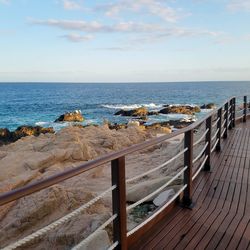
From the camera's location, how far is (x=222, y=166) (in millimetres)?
5352

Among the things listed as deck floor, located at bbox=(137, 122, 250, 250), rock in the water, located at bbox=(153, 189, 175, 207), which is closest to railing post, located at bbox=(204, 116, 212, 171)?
deck floor, located at bbox=(137, 122, 250, 250)

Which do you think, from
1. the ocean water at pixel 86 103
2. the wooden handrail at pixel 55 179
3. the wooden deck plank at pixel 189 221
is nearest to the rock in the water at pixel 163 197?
the wooden deck plank at pixel 189 221

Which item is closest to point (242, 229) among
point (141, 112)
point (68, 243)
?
point (68, 243)

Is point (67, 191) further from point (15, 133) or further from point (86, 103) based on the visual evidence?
point (86, 103)

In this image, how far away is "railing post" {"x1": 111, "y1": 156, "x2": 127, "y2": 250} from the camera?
224 cm

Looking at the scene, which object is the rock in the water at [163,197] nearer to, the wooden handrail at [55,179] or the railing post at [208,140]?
the railing post at [208,140]

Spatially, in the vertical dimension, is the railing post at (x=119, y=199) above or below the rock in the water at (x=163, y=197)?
above

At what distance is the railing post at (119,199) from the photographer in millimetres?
2238

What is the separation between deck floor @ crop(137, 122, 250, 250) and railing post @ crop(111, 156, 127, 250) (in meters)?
0.42

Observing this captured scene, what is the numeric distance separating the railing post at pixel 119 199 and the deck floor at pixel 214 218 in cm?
42

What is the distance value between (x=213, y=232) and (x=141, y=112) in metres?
29.7

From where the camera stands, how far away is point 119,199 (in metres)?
2.28

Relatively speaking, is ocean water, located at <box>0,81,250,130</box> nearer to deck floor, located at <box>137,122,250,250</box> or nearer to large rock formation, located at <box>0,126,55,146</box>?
large rock formation, located at <box>0,126,55,146</box>

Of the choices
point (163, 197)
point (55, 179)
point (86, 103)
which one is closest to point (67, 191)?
point (163, 197)
